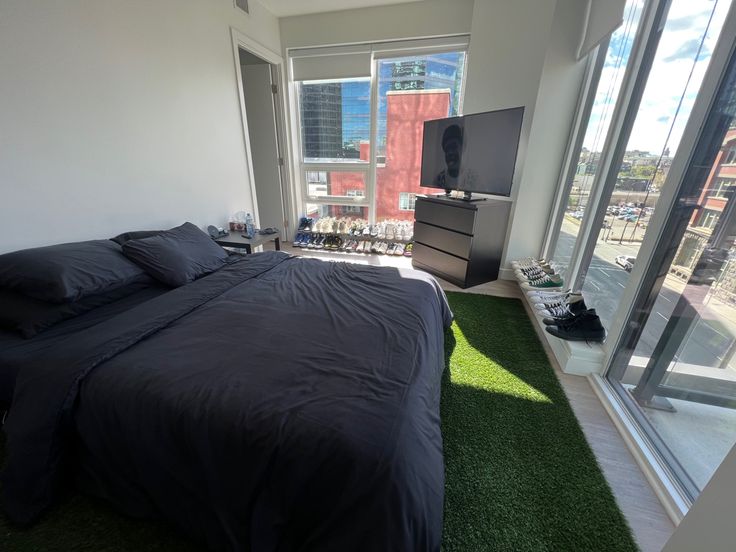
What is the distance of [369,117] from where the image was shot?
12.4ft

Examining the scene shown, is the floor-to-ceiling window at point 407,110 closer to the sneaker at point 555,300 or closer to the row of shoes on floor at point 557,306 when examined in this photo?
the row of shoes on floor at point 557,306

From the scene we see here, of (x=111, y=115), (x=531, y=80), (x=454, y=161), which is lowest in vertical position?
(x=454, y=161)

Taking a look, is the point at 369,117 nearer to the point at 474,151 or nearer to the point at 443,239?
the point at 474,151

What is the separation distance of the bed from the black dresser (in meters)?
1.79

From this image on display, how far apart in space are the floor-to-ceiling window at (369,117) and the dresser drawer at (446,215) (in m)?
0.77

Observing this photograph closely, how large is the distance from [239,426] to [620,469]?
1.57 m

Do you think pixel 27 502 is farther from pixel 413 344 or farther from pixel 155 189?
pixel 155 189

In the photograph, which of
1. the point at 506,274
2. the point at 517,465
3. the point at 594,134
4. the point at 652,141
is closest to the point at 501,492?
the point at 517,465

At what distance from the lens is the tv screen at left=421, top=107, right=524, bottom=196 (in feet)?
8.61

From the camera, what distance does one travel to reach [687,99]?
4.50ft

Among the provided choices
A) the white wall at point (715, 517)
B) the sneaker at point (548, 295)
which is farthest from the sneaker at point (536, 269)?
the white wall at point (715, 517)

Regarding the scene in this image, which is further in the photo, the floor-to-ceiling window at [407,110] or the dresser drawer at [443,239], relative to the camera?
the floor-to-ceiling window at [407,110]

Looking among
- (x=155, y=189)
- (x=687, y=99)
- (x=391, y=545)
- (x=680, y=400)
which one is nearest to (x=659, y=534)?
(x=680, y=400)

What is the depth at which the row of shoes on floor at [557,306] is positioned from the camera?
6.14ft
